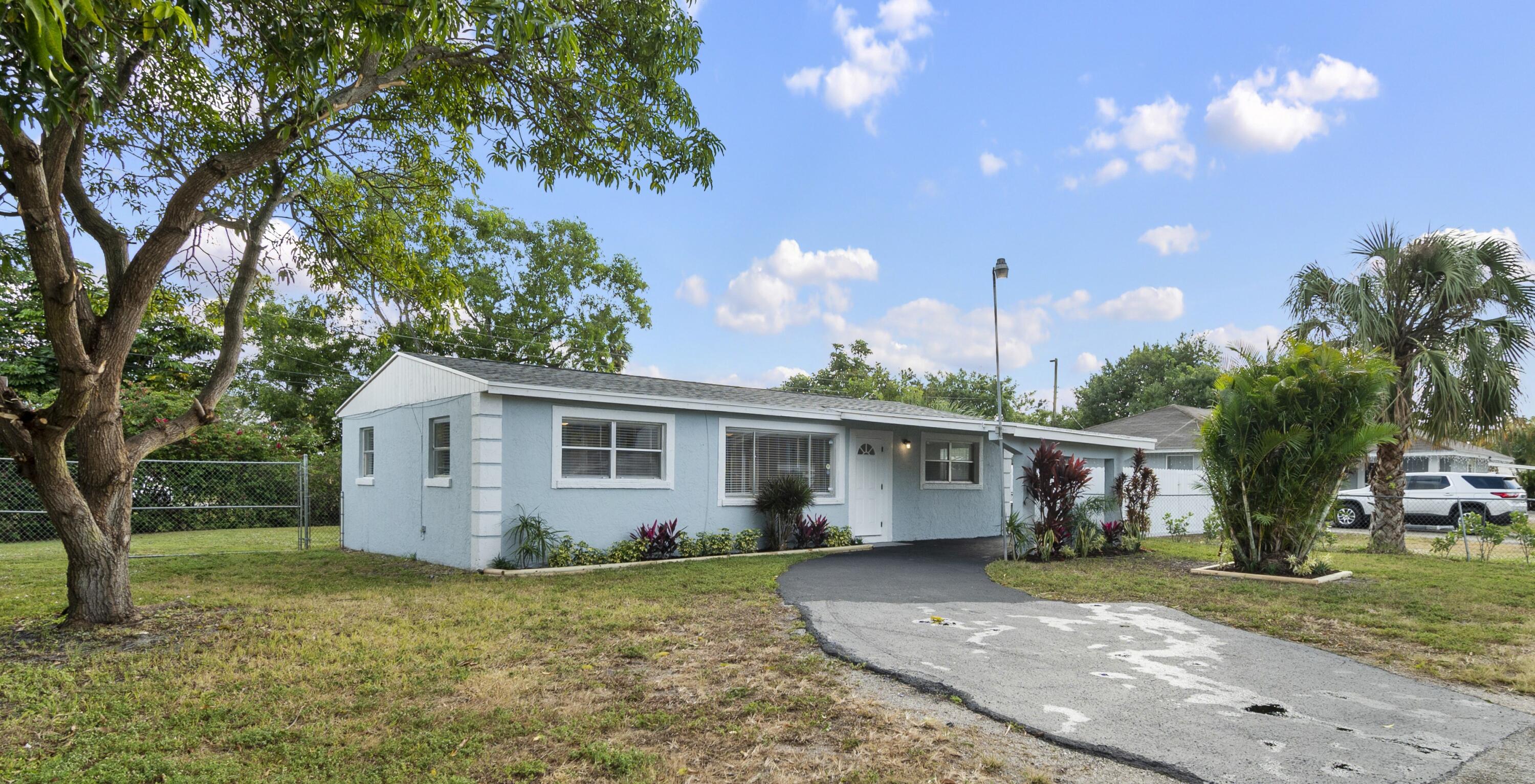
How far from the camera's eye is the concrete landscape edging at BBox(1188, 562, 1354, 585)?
9.80 m

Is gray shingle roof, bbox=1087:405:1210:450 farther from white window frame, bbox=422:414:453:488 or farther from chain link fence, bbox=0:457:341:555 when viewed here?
chain link fence, bbox=0:457:341:555

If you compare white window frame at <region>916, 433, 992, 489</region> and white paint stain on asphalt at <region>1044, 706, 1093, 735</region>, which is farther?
white window frame at <region>916, 433, 992, 489</region>

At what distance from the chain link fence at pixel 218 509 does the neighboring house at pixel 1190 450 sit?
18.9 metres

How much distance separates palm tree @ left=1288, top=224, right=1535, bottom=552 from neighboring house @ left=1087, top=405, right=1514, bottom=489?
775mm

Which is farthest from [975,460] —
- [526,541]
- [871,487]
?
[526,541]

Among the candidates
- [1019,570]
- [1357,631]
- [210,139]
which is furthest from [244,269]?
[1357,631]

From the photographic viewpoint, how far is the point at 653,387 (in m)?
13.4

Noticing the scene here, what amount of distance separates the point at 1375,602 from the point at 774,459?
27.2 feet

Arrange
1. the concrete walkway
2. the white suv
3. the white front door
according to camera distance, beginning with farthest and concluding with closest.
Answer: the white suv
the white front door
the concrete walkway

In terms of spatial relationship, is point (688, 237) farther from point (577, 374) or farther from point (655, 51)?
point (655, 51)

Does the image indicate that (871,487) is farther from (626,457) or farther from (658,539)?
(626,457)

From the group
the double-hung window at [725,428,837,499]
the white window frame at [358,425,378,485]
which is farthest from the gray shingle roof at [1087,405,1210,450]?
the white window frame at [358,425,378,485]

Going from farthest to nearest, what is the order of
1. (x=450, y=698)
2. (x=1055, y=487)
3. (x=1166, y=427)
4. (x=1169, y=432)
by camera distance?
(x=1166, y=427) < (x=1169, y=432) < (x=1055, y=487) < (x=450, y=698)

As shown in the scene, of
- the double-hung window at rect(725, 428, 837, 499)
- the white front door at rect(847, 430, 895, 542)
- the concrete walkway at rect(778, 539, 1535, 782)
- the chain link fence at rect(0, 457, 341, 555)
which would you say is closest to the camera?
the concrete walkway at rect(778, 539, 1535, 782)
